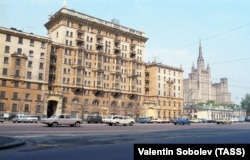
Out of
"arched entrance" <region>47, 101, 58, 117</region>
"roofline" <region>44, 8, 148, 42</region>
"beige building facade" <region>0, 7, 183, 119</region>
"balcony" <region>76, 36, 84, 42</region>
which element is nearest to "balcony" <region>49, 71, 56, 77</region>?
"beige building facade" <region>0, 7, 183, 119</region>

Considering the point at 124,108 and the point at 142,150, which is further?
the point at 124,108

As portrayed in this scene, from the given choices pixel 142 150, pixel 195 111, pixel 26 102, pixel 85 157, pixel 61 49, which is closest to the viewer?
pixel 142 150

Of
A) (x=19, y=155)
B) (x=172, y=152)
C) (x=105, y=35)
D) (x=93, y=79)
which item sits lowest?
(x=19, y=155)

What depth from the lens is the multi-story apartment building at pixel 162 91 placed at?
93.0 metres

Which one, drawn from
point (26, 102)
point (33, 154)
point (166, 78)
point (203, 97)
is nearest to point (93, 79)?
point (26, 102)

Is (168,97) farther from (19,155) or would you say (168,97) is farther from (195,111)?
(19,155)

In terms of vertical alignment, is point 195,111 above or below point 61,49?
below

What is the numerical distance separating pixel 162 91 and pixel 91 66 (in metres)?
30.8

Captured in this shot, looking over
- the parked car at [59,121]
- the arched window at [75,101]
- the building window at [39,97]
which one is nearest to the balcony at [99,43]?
the arched window at [75,101]

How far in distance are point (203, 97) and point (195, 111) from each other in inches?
1951

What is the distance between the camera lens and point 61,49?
72.5 meters

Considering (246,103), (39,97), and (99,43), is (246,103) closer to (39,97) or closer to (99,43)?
(99,43)

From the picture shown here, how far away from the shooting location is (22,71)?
6575cm

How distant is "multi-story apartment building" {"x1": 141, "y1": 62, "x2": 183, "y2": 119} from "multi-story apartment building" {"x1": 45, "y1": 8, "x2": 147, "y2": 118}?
272 inches
